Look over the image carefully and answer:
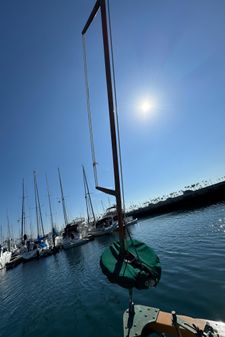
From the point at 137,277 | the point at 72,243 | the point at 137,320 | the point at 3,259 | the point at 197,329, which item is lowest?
the point at 3,259

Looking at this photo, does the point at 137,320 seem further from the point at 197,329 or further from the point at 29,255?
the point at 29,255

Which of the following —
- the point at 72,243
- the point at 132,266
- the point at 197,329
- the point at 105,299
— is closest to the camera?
the point at 197,329

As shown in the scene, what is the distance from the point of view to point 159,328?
4.12 meters

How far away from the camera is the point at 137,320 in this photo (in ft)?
14.4

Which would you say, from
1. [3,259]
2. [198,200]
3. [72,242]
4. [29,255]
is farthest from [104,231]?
[198,200]

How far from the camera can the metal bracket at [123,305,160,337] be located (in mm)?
4139

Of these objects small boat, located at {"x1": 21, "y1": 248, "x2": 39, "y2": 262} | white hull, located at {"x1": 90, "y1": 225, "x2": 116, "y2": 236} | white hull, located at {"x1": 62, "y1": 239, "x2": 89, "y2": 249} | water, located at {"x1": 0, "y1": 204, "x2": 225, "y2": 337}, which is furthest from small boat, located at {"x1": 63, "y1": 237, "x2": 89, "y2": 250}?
water, located at {"x1": 0, "y1": 204, "x2": 225, "y2": 337}

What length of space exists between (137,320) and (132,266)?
1.18m

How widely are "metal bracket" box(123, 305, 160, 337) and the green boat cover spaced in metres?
0.69

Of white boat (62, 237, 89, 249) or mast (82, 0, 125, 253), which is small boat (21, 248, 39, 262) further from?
mast (82, 0, 125, 253)

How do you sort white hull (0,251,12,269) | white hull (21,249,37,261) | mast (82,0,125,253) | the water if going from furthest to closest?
white hull (21,249,37,261)
white hull (0,251,12,269)
the water
mast (82,0,125,253)

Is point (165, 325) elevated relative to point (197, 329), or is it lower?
lower

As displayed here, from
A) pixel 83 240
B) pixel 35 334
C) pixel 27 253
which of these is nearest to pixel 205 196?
pixel 83 240

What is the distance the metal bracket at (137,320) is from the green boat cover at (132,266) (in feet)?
2.27
